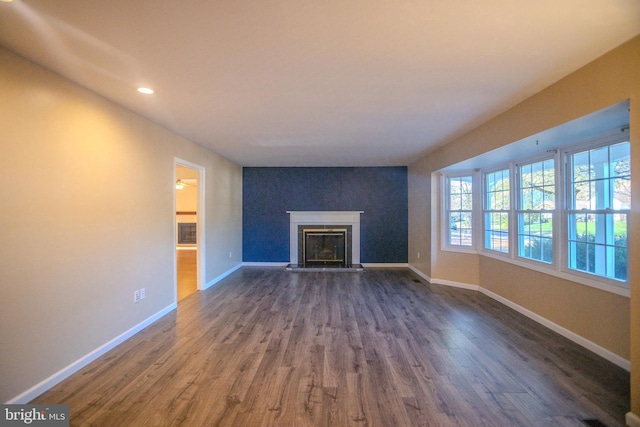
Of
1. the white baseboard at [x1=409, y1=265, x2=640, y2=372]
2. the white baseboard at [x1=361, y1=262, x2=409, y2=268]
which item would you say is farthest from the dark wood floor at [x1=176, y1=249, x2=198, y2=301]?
the white baseboard at [x1=409, y1=265, x2=640, y2=372]

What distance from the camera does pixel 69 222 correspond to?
2.43m

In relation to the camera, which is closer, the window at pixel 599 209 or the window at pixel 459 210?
the window at pixel 599 209

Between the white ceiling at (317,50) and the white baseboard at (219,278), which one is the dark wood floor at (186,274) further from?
the white ceiling at (317,50)

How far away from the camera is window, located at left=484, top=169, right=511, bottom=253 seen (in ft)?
14.3

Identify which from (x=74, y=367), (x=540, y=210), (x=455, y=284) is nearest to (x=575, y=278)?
(x=540, y=210)

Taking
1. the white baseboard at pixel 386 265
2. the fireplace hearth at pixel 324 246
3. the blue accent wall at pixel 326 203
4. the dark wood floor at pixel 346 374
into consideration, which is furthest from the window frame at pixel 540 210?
the fireplace hearth at pixel 324 246

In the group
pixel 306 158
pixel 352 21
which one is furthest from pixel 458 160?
pixel 352 21

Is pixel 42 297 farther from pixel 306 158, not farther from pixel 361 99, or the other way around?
pixel 306 158

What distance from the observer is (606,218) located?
2.84 metres

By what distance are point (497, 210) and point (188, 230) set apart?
898 cm

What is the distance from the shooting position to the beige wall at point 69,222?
78.4 inches

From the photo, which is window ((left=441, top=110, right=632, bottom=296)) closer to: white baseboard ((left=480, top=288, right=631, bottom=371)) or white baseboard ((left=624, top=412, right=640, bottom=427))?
white baseboard ((left=480, top=288, right=631, bottom=371))

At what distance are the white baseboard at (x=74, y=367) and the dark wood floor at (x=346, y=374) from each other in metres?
0.06

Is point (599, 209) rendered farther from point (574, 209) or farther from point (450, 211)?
point (450, 211)
